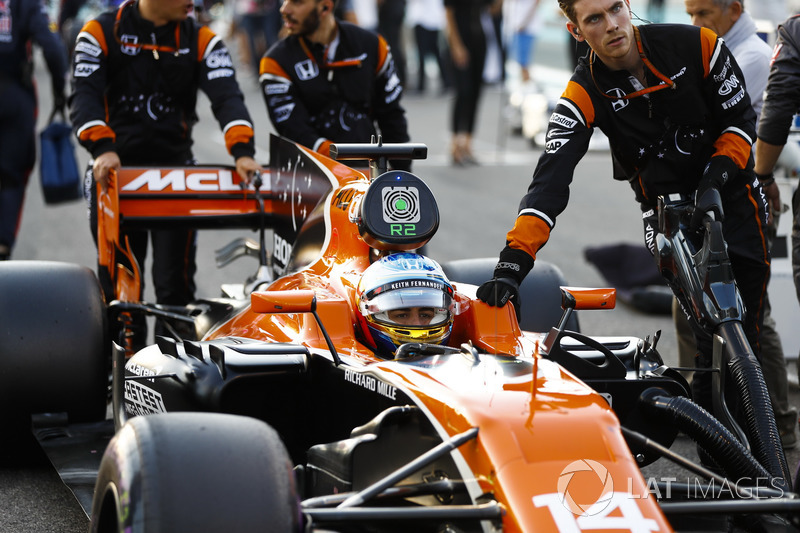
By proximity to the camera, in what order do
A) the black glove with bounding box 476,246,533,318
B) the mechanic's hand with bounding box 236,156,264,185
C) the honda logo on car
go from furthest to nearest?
the mechanic's hand with bounding box 236,156,264,185 → the honda logo on car → the black glove with bounding box 476,246,533,318

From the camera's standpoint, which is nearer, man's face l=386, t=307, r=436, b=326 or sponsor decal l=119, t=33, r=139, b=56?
man's face l=386, t=307, r=436, b=326

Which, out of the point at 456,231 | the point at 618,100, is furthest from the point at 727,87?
the point at 456,231

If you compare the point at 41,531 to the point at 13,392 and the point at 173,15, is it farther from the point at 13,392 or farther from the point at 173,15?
the point at 173,15

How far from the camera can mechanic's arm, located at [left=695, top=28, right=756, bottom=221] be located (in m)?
4.63

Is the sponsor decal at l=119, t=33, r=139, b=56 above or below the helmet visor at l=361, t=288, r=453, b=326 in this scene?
above

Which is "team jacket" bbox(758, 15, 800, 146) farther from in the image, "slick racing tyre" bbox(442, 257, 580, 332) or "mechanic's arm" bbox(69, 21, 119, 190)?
"mechanic's arm" bbox(69, 21, 119, 190)

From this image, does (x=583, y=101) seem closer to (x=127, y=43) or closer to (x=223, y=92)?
(x=223, y=92)

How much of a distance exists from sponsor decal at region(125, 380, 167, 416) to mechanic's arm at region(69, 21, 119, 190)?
1705 mm

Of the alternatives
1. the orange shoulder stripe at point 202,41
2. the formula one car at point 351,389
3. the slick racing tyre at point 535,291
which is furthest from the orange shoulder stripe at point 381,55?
the slick racing tyre at point 535,291

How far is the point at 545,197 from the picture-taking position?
4.47m

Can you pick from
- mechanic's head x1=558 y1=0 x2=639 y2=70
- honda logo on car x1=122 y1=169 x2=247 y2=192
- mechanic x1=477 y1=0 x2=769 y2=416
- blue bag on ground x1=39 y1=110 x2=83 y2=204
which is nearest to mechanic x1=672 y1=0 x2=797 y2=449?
mechanic x1=477 y1=0 x2=769 y2=416

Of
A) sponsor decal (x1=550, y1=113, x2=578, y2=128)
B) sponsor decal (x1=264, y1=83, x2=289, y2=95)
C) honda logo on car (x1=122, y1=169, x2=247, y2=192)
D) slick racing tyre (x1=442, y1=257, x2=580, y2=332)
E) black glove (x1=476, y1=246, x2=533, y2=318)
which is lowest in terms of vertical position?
slick racing tyre (x1=442, y1=257, x2=580, y2=332)

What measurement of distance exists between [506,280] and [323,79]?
2.86 meters

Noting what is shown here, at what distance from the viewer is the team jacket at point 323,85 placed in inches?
264
